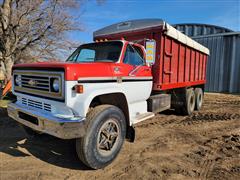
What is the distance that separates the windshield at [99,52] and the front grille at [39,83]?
1.38m

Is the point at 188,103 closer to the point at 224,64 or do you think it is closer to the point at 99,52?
the point at 99,52

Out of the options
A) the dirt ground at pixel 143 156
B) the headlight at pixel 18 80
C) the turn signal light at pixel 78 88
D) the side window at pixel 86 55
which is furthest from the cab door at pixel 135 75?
the headlight at pixel 18 80

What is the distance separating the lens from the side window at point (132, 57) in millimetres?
4350

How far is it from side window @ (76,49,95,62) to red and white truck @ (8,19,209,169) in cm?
2

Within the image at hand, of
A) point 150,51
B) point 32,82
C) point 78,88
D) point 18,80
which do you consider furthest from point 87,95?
point 150,51

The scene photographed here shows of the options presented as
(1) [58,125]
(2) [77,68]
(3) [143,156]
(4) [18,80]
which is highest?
(2) [77,68]

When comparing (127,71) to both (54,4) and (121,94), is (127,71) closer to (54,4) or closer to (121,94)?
(121,94)

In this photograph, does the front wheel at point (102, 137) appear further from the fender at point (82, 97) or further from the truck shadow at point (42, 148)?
the truck shadow at point (42, 148)

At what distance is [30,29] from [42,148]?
9.60 metres

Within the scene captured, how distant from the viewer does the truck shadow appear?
146 inches

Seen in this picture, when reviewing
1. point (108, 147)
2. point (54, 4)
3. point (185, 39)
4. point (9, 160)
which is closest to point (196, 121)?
point (185, 39)

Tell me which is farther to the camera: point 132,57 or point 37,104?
point 132,57

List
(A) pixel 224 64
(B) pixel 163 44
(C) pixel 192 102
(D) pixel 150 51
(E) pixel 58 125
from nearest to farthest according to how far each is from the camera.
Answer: (E) pixel 58 125 → (D) pixel 150 51 → (B) pixel 163 44 → (C) pixel 192 102 → (A) pixel 224 64

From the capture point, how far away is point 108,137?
3.61m
